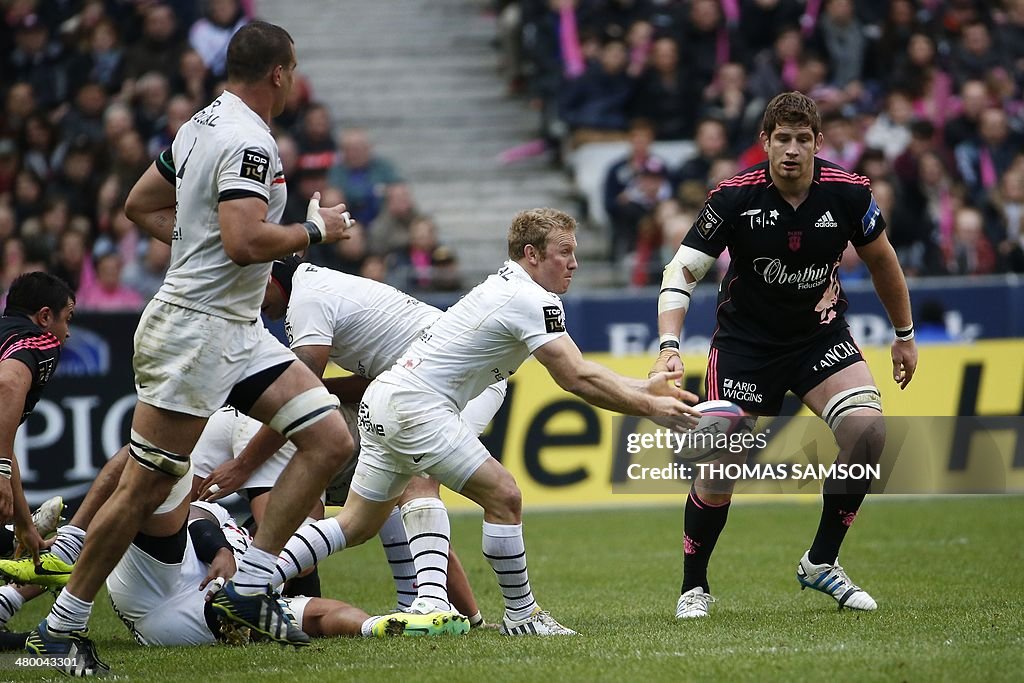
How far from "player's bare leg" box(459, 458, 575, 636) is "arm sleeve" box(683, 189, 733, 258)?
1774 mm

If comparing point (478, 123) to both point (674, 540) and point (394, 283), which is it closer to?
point (394, 283)

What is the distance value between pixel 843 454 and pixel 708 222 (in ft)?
4.77

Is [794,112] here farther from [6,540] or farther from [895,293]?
[6,540]

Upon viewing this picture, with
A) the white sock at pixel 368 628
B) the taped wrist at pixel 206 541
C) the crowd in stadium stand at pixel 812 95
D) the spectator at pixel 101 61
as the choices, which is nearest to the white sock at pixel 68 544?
the taped wrist at pixel 206 541

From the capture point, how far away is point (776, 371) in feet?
26.3

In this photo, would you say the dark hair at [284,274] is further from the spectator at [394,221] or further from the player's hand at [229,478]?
the spectator at [394,221]

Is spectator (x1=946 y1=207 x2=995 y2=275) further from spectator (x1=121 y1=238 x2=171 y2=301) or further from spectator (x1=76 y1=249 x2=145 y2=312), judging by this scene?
spectator (x1=76 y1=249 x2=145 y2=312)

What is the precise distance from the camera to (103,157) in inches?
663

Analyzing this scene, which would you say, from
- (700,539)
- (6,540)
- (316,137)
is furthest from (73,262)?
(700,539)

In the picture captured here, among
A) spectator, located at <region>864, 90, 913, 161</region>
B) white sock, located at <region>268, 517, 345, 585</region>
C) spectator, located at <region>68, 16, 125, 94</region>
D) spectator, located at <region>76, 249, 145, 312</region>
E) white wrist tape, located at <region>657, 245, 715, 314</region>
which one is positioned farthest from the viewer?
spectator, located at <region>864, 90, 913, 161</region>

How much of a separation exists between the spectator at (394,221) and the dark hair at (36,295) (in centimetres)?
859

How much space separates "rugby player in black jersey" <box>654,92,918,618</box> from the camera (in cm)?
782

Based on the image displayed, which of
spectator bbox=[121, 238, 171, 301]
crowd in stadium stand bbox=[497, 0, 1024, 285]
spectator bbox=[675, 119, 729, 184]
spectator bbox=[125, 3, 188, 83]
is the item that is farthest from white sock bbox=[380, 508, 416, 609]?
spectator bbox=[125, 3, 188, 83]

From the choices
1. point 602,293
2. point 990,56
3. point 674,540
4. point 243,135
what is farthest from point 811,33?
point 243,135
